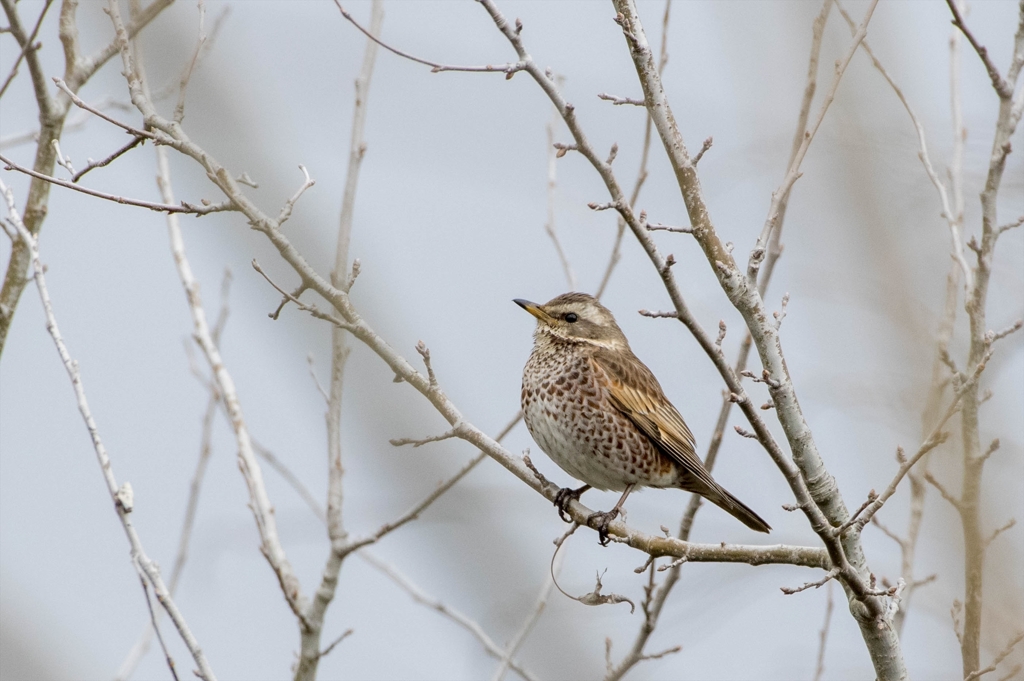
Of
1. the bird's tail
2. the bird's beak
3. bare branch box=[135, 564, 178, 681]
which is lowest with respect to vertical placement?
bare branch box=[135, 564, 178, 681]

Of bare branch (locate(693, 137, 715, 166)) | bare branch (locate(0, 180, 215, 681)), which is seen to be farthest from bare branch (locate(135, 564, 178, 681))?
bare branch (locate(693, 137, 715, 166))

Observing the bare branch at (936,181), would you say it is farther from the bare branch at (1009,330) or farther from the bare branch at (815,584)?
the bare branch at (815,584)

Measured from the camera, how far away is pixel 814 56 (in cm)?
520

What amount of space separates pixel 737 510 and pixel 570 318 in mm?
1634

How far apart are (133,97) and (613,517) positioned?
298cm

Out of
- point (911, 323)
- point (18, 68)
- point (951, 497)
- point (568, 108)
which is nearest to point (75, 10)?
point (18, 68)

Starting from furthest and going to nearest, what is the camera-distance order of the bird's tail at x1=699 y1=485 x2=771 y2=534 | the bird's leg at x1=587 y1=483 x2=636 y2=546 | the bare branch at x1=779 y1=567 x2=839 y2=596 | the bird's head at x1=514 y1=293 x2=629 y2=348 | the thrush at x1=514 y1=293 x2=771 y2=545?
the bird's head at x1=514 y1=293 x2=629 y2=348
the thrush at x1=514 y1=293 x2=771 y2=545
the bird's tail at x1=699 y1=485 x2=771 y2=534
the bird's leg at x1=587 y1=483 x2=636 y2=546
the bare branch at x1=779 y1=567 x2=839 y2=596

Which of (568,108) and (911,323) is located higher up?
(911,323)

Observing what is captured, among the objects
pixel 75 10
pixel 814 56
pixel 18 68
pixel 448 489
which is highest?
pixel 814 56

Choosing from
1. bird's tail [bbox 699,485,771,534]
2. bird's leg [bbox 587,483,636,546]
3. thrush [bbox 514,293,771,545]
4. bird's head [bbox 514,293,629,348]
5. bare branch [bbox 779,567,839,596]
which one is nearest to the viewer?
bare branch [bbox 779,567,839,596]

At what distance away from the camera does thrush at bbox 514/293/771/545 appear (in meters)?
5.76

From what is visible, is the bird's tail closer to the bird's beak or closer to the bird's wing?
the bird's wing

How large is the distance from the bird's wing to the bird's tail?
0.09 metres

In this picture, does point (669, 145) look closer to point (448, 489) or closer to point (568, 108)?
point (568, 108)
